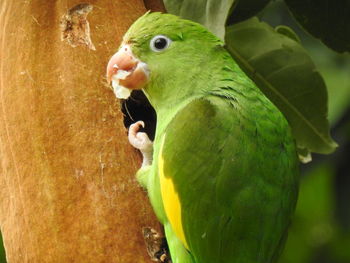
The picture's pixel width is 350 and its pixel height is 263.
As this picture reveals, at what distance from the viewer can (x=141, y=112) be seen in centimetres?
291

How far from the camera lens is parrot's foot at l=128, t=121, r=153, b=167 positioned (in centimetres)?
247

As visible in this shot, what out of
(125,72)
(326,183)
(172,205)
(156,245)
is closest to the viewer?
(172,205)

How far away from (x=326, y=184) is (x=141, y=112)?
257cm

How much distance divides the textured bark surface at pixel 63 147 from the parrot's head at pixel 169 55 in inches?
4.0

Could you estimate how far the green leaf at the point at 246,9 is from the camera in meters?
2.83

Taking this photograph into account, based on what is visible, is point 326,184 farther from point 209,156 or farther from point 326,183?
point 209,156

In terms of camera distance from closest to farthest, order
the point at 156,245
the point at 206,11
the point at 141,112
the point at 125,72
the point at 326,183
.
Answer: the point at 156,245 < the point at 125,72 < the point at 206,11 < the point at 141,112 < the point at 326,183

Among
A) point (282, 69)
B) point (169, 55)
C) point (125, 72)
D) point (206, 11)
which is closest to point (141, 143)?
point (125, 72)

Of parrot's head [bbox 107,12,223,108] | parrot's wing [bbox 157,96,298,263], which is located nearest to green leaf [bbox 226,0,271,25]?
parrot's head [bbox 107,12,223,108]

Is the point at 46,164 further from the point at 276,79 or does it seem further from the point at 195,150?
the point at 276,79

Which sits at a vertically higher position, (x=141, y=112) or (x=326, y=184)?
(x=141, y=112)

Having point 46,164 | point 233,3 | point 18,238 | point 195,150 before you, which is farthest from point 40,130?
point 233,3

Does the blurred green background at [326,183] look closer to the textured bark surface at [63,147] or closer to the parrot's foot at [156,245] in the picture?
the textured bark surface at [63,147]

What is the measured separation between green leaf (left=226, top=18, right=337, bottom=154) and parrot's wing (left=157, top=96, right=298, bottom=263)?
65cm
